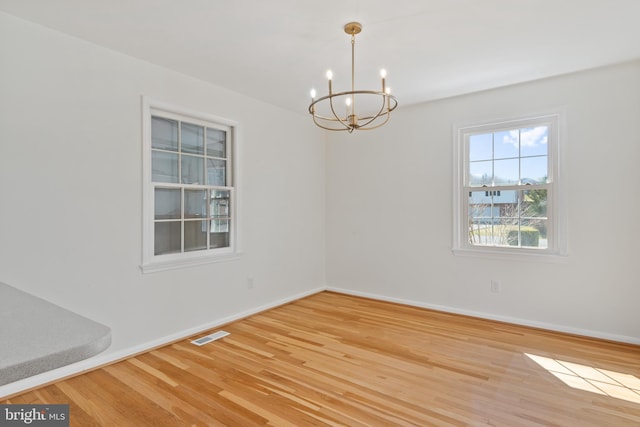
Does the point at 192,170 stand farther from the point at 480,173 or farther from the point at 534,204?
the point at 534,204

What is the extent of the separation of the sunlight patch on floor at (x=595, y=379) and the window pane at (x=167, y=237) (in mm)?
3330

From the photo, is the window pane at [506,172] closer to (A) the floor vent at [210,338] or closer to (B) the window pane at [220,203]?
(B) the window pane at [220,203]

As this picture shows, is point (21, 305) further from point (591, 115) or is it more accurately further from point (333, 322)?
point (591, 115)

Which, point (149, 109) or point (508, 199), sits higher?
point (149, 109)

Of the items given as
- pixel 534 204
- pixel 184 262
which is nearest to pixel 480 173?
pixel 534 204

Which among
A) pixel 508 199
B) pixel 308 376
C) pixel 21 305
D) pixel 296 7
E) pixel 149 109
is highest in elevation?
pixel 296 7

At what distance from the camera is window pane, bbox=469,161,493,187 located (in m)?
3.90

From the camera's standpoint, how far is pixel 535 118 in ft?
11.7

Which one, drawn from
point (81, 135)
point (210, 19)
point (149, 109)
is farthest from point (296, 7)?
point (81, 135)

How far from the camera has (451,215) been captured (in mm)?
4074

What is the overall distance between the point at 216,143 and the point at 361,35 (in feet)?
6.40

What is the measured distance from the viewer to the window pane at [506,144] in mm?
3738

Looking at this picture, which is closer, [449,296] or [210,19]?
[210,19]

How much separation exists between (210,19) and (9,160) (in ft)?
5.46
